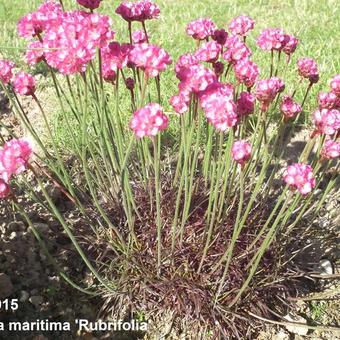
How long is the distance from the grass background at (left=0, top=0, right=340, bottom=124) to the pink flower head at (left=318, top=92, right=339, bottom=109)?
1366 mm

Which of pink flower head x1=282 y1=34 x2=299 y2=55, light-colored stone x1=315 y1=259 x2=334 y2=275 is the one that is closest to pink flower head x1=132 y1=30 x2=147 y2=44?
pink flower head x1=282 y1=34 x2=299 y2=55

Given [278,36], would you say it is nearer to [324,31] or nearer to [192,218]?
[192,218]

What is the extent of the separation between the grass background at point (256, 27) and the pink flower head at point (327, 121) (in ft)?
4.91

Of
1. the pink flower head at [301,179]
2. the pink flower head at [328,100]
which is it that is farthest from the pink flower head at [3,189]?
the pink flower head at [328,100]

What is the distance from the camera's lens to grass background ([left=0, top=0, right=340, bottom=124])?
341cm

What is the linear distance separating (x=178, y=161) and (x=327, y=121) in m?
0.55

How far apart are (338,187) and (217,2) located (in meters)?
2.57

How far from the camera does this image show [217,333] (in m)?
1.91

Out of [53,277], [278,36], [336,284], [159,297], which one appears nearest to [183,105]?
[278,36]

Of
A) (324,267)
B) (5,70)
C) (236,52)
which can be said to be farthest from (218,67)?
(324,267)

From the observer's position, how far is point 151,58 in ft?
4.88

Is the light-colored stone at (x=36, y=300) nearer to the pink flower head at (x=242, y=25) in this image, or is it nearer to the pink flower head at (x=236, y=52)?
the pink flower head at (x=236, y=52)

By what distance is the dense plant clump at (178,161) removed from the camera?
4.87ft

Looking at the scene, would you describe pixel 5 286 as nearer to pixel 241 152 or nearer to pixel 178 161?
pixel 178 161
